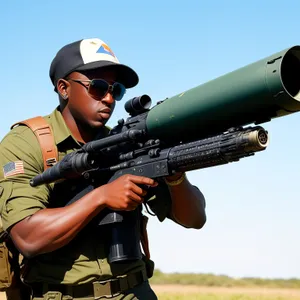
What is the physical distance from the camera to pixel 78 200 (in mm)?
4656

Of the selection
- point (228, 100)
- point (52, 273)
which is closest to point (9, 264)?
point (52, 273)

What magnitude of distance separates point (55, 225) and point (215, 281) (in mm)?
13464

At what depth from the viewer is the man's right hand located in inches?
175

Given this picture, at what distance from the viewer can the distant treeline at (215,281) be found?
16.8 m

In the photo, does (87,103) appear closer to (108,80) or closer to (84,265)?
(108,80)

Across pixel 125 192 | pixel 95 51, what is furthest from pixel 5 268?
pixel 95 51

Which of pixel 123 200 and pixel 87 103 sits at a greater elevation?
pixel 87 103

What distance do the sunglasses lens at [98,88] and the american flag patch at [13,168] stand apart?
0.79 m

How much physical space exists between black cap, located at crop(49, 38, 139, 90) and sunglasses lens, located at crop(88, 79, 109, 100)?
15 cm

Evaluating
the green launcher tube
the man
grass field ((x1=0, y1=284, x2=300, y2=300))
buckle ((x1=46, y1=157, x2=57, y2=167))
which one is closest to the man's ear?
the man

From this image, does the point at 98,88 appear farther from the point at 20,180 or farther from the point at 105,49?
the point at 20,180

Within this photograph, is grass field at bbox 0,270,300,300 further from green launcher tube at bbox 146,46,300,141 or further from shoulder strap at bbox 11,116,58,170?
green launcher tube at bbox 146,46,300,141

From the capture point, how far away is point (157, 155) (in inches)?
171

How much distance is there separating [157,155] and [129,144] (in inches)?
14.0
